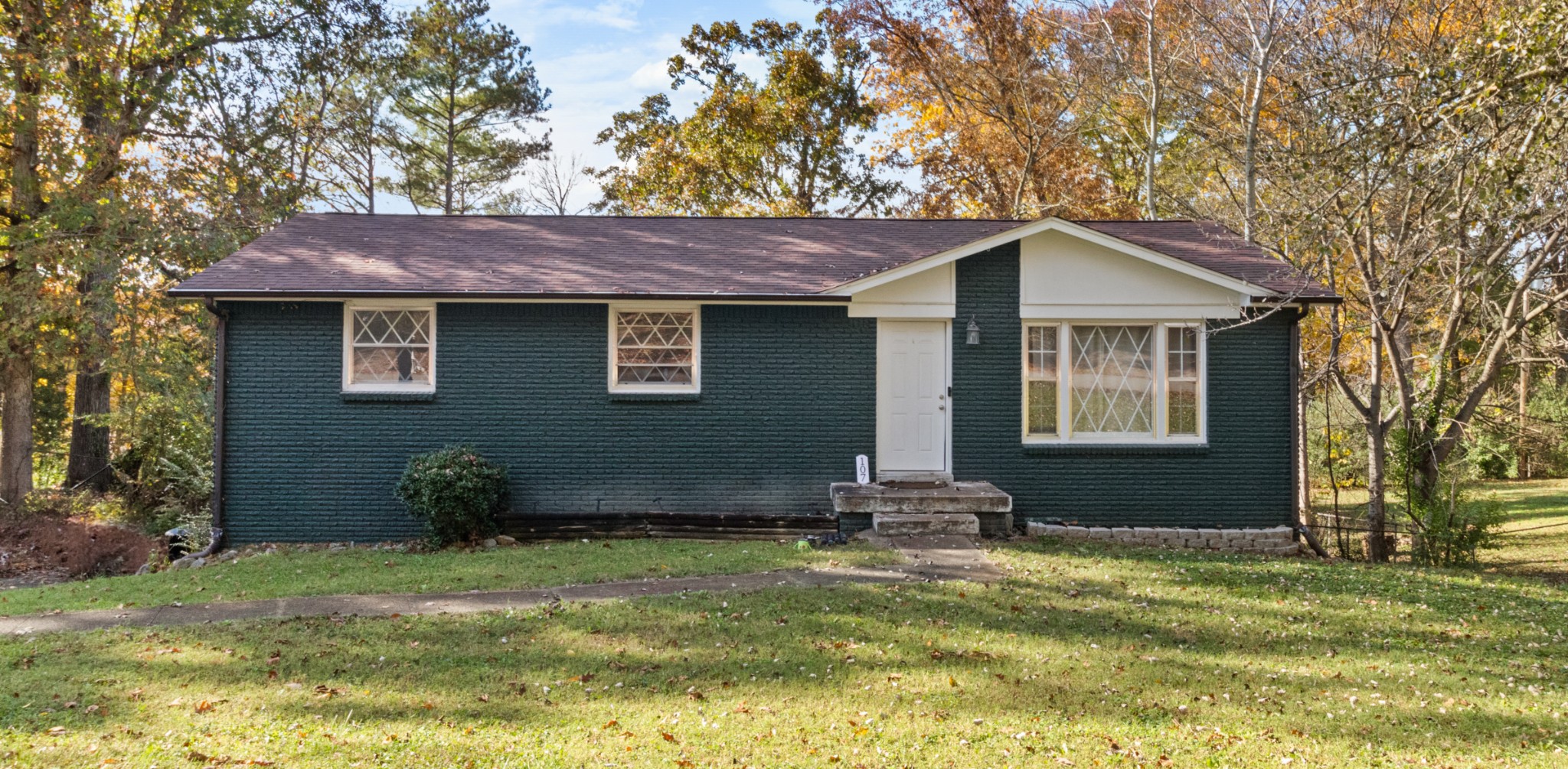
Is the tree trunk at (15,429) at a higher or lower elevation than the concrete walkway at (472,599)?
higher

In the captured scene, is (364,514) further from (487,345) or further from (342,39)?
(342,39)

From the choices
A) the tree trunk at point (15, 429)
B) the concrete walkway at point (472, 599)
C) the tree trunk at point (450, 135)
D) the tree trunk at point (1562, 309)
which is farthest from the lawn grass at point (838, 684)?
the tree trunk at point (450, 135)

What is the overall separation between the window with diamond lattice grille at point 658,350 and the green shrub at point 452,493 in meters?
2.00

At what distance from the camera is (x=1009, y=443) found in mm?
11898

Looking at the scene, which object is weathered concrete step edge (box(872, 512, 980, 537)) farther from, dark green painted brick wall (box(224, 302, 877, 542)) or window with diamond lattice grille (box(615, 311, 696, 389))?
window with diamond lattice grille (box(615, 311, 696, 389))

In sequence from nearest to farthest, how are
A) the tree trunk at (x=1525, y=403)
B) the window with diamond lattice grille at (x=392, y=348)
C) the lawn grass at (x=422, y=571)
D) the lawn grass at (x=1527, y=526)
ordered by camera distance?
the lawn grass at (x=422, y=571), the window with diamond lattice grille at (x=392, y=348), the lawn grass at (x=1527, y=526), the tree trunk at (x=1525, y=403)

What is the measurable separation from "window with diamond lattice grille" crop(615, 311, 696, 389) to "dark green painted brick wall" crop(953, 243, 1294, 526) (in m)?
3.32

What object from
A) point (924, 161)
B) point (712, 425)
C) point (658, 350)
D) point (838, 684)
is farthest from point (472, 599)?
point (924, 161)

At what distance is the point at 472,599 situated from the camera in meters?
7.99

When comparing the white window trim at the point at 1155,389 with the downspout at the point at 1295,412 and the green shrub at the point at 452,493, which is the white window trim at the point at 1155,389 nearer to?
the downspout at the point at 1295,412

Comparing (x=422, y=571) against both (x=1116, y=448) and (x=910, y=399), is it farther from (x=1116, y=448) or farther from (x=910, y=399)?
(x=1116, y=448)

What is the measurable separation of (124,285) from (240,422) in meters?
6.56

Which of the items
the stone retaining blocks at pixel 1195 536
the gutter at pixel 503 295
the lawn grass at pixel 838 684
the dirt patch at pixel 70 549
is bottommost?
the dirt patch at pixel 70 549

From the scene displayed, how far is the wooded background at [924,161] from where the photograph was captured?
9.70m
